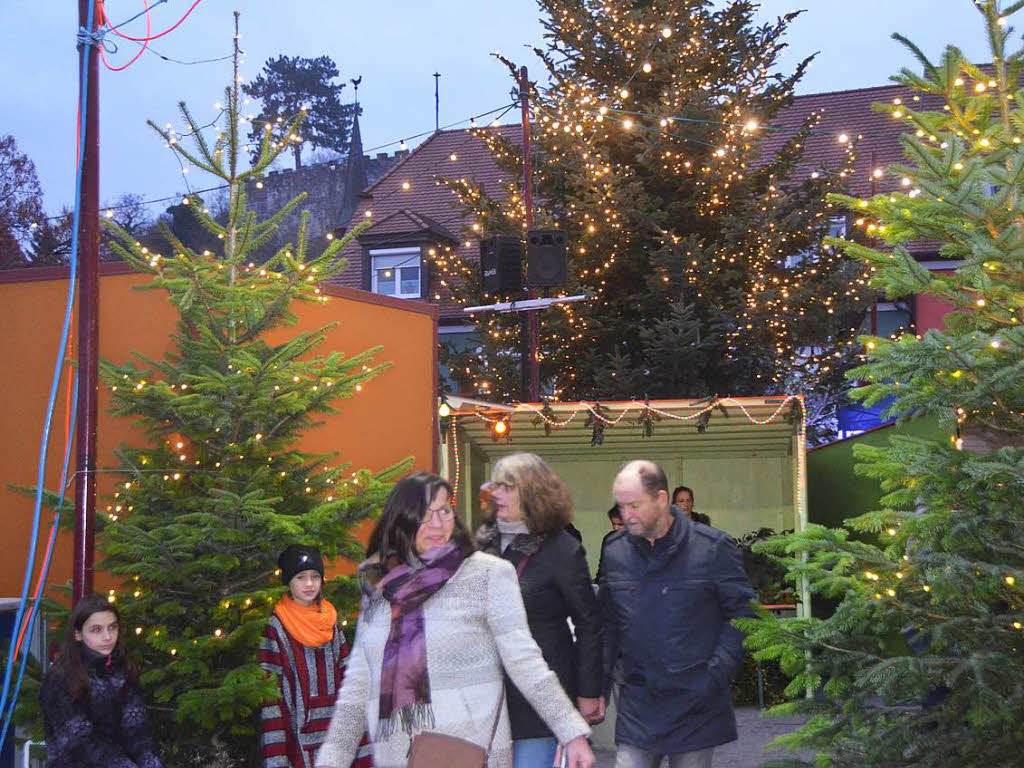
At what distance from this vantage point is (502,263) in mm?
15398

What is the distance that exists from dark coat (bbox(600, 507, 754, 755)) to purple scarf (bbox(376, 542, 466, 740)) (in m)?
1.42

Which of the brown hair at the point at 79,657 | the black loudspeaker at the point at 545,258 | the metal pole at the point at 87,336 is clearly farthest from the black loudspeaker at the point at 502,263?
the brown hair at the point at 79,657

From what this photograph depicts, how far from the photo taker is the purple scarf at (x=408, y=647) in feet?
13.1

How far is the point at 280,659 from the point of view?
600cm

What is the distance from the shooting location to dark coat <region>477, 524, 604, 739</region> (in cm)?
528

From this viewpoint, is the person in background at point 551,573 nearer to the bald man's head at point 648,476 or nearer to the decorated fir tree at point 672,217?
the bald man's head at point 648,476

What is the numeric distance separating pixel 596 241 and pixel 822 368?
14.4ft

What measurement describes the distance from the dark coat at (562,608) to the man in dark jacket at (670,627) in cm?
16

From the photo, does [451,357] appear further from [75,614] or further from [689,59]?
[75,614]

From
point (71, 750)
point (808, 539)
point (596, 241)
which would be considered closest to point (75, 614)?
point (71, 750)

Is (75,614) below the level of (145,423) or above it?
below

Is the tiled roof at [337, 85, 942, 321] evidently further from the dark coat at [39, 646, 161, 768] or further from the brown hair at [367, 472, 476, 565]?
the brown hair at [367, 472, 476, 565]

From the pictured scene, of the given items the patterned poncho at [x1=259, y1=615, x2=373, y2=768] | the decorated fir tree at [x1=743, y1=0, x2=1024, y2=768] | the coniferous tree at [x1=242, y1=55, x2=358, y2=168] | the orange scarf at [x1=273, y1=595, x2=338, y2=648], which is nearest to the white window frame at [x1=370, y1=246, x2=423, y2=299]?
the orange scarf at [x1=273, y1=595, x2=338, y2=648]

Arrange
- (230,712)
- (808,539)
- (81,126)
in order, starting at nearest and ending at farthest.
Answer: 1. (808,539)
2. (230,712)
3. (81,126)
